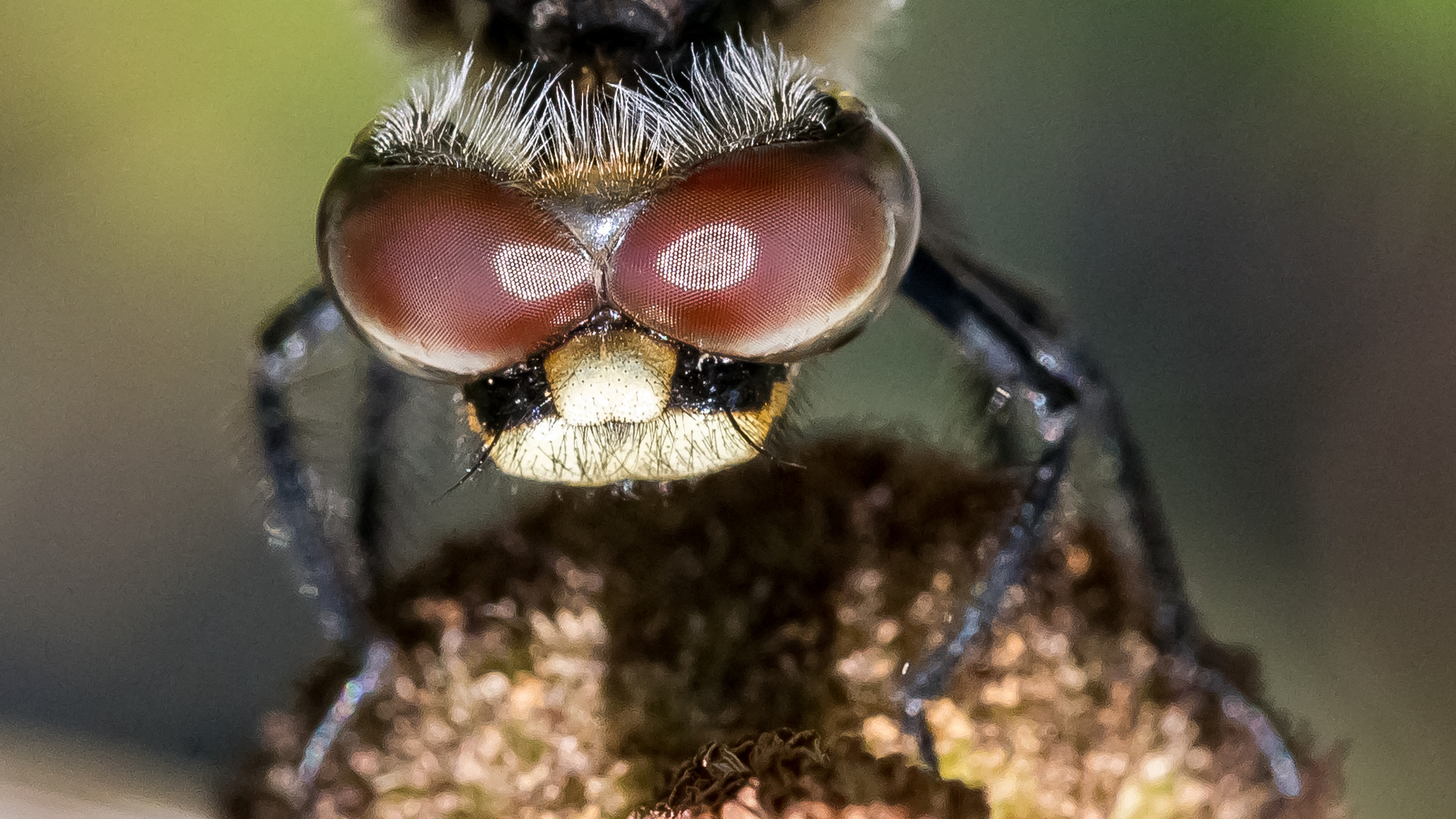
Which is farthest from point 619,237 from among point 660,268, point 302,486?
point 302,486

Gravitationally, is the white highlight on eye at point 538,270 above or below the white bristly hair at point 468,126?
below

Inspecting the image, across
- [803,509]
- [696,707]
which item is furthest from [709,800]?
[803,509]

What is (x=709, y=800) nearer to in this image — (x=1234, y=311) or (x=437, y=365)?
(x=437, y=365)

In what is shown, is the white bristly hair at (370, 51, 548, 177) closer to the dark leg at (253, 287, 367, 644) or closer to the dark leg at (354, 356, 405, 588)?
the dark leg at (253, 287, 367, 644)

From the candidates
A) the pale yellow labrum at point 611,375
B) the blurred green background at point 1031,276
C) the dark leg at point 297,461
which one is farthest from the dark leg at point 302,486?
the pale yellow labrum at point 611,375

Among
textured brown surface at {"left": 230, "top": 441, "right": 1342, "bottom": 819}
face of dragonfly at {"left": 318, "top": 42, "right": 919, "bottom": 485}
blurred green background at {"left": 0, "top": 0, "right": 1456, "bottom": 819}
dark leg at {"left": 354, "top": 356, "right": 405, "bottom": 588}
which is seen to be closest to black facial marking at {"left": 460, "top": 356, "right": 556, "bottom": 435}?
face of dragonfly at {"left": 318, "top": 42, "right": 919, "bottom": 485}

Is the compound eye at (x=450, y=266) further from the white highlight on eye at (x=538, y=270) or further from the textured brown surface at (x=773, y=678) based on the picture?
the textured brown surface at (x=773, y=678)
